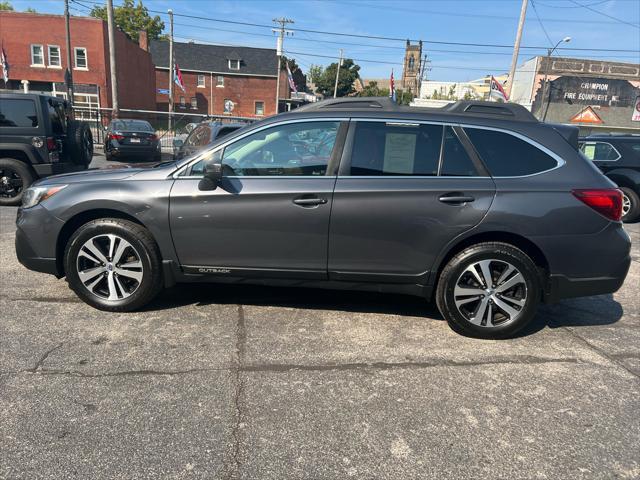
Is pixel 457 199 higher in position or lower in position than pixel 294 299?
higher

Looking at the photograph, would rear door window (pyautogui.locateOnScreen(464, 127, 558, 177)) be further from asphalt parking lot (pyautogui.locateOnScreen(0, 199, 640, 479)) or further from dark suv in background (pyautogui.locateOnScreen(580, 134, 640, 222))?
dark suv in background (pyautogui.locateOnScreen(580, 134, 640, 222))

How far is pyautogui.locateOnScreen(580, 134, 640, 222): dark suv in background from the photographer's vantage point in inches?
360

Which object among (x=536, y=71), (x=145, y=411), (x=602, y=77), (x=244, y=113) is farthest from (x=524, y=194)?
(x=244, y=113)

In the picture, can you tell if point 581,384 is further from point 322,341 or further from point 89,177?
point 89,177

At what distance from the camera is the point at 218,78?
57.0m

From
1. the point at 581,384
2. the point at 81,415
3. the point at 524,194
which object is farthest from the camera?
the point at 524,194

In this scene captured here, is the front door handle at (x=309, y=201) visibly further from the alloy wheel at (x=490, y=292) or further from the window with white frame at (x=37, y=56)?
the window with white frame at (x=37, y=56)

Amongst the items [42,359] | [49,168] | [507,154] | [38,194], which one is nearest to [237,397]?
[42,359]

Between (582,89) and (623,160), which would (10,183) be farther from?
(582,89)

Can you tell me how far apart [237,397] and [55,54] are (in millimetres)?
43949

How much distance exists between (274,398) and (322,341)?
2.77ft

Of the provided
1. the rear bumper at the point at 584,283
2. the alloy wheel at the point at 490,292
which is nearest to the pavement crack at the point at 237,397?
the alloy wheel at the point at 490,292

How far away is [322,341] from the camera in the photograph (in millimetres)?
3688

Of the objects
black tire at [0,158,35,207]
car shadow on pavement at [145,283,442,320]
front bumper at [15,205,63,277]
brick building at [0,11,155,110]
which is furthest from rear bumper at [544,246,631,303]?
brick building at [0,11,155,110]
